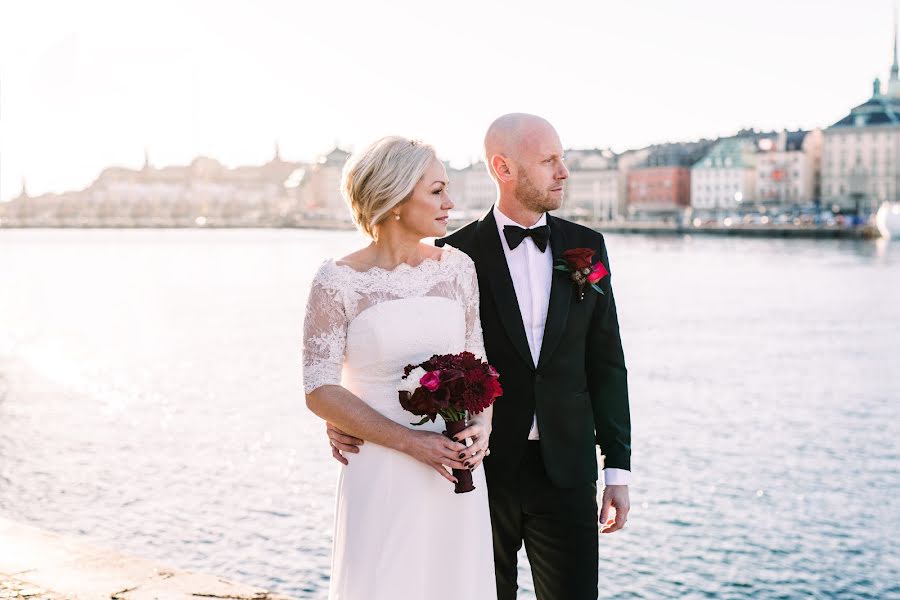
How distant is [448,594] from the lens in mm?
2367

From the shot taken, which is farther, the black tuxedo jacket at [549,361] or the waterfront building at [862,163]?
the waterfront building at [862,163]

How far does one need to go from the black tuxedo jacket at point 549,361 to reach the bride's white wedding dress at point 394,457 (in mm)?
214

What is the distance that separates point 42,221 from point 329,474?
139 m

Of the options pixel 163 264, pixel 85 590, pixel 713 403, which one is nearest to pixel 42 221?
pixel 163 264

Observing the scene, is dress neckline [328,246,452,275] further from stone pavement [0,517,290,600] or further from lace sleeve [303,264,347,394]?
stone pavement [0,517,290,600]

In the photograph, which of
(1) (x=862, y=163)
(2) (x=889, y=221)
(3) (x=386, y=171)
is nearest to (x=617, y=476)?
(3) (x=386, y=171)

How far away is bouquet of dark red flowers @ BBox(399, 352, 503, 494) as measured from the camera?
2145 millimetres

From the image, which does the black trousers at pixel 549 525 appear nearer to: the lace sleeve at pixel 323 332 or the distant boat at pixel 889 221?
the lace sleeve at pixel 323 332

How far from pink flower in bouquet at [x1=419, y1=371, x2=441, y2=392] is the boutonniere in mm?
587

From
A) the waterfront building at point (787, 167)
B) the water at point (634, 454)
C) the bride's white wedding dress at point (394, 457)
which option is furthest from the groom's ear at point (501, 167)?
the waterfront building at point (787, 167)

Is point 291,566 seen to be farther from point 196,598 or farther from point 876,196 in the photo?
point 876,196

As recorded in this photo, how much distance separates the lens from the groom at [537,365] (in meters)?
2.61

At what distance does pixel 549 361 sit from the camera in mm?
2621

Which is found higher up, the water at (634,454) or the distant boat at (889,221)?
the distant boat at (889,221)
